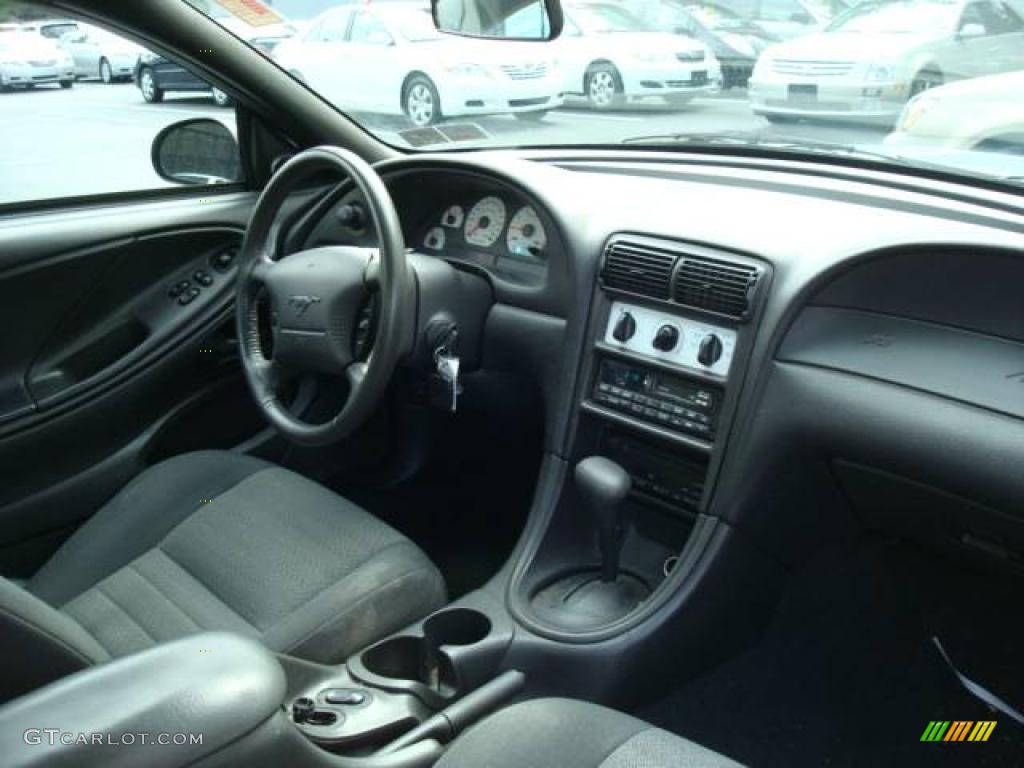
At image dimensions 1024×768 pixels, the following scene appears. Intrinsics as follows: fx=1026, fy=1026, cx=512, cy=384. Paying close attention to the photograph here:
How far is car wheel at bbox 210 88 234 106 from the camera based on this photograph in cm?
271

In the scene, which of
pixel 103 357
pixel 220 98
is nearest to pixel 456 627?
pixel 103 357

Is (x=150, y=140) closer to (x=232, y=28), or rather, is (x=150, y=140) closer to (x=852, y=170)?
(x=232, y=28)

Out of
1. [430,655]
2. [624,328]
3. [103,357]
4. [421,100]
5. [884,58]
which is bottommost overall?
[430,655]

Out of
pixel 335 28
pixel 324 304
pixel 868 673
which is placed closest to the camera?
pixel 324 304

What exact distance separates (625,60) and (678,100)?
25.0 inches

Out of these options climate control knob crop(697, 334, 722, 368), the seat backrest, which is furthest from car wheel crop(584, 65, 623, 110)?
the seat backrest

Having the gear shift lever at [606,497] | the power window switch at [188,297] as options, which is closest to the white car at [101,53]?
the power window switch at [188,297]

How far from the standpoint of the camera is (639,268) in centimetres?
203

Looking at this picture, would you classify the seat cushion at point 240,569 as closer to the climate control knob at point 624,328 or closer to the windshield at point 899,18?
the climate control knob at point 624,328

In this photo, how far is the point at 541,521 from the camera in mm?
2203

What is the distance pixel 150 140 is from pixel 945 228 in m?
2.11

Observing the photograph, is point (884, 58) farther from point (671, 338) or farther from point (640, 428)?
point (640, 428)

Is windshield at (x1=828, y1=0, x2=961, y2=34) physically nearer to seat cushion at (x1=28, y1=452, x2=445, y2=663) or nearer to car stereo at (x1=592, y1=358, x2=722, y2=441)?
car stereo at (x1=592, y1=358, x2=722, y2=441)

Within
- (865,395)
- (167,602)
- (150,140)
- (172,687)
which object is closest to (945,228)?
(865,395)
